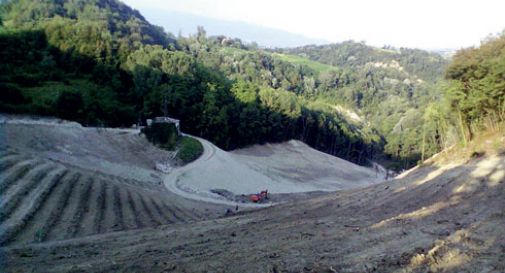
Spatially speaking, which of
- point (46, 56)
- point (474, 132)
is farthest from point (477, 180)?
point (46, 56)

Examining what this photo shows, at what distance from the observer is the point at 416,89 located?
15938 cm

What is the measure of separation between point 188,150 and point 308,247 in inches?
1281

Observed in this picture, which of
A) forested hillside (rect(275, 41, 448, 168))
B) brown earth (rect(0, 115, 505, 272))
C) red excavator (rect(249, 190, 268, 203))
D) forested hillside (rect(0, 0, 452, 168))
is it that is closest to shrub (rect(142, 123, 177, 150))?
forested hillside (rect(0, 0, 452, 168))

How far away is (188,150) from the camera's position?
4188 centimetres

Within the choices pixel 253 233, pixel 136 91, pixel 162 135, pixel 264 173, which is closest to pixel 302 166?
pixel 264 173

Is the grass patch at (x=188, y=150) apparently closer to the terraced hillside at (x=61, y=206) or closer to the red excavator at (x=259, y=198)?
the red excavator at (x=259, y=198)

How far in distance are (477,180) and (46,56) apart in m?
50.5

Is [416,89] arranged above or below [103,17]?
below

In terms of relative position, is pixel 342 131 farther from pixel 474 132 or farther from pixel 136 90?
pixel 474 132

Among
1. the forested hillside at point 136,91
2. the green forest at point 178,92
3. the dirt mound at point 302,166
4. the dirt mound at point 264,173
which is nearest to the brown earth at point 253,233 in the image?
the green forest at point 178,92

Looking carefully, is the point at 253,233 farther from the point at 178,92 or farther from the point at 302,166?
the point at 302,166

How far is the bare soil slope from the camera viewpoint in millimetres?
8945

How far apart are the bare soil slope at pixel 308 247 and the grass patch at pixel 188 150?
25494 millimetres

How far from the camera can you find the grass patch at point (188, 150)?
40.7 m
